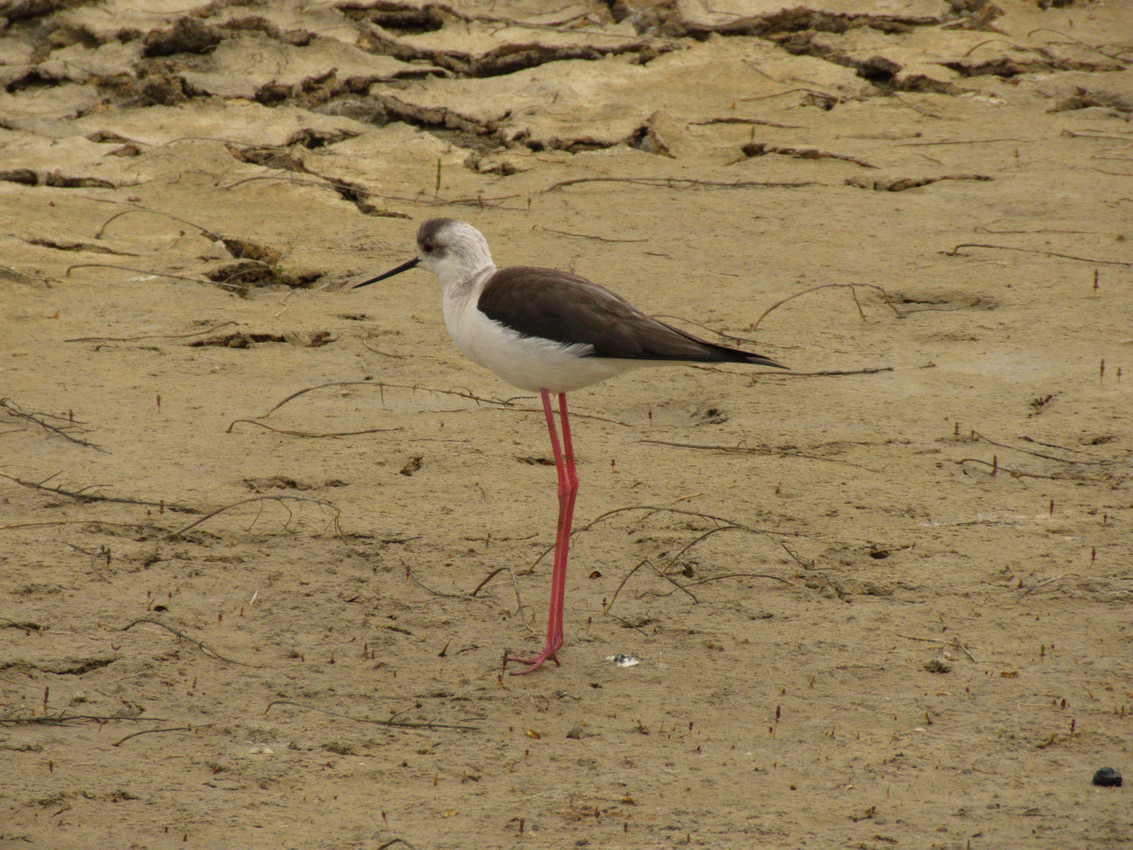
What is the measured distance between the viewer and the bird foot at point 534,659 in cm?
359

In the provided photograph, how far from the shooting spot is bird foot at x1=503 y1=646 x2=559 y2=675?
3.59 metres

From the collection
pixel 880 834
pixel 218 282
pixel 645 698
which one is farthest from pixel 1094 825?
pixel 218 282

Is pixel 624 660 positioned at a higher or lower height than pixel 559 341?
lower

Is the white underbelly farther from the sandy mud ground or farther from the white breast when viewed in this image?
the sandy mud ground

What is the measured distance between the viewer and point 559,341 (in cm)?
376

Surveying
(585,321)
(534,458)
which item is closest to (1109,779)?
(585,321)

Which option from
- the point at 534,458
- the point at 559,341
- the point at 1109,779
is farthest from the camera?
the point at 534,458

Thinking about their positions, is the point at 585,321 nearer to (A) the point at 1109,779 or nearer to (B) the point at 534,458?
(B) the point at 534,458

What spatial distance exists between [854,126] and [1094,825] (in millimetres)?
6586

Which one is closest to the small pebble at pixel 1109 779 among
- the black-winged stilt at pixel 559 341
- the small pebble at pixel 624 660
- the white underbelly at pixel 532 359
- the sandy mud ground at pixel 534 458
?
the sandy mud ground at pixel 534 458

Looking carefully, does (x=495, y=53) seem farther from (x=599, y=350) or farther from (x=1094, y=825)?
(x=1094, y=825)

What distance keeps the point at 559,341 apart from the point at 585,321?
10 cm

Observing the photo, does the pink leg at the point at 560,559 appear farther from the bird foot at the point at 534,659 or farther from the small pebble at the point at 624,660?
the small pebble at the point at 624,660

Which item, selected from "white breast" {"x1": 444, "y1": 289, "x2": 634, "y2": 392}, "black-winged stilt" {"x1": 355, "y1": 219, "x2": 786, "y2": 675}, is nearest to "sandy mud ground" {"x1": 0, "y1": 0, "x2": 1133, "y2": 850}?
"black-winged stilt" {"x1": 355, "y1": 219, "x2": 786, "y2": 675}
